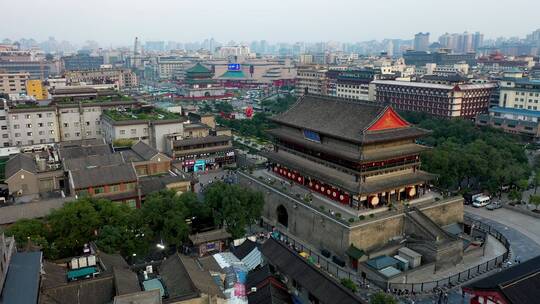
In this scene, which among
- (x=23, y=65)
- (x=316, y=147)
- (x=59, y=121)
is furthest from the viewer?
(x=23, y=65)

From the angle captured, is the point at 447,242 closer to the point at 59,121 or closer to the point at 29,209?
the point at 29,209

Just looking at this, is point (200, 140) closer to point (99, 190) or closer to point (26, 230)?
point (99, 190)

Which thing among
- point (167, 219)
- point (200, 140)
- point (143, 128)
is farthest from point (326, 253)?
point (143, 128)

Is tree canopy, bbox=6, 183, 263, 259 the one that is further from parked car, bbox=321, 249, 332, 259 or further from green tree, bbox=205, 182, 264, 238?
parked car, bbox=321, 249, 332, 259

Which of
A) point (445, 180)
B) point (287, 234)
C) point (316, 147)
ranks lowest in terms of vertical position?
point (287, 234)

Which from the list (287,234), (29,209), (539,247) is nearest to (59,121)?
(29,209)

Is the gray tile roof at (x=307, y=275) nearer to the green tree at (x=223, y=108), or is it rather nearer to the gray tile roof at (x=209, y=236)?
the gray tile roof at (x=209, y=236)

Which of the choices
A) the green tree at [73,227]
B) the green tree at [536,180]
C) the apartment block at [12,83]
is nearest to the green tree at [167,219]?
the green tree at [73,227]

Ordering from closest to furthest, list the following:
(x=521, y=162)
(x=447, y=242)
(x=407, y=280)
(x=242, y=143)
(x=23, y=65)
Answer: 1. (x=407, y=280)
2. (x=447, y=242)
3. (x=521, y=162)
4. (x=242, y=143)
5. (x=23, y=65)
